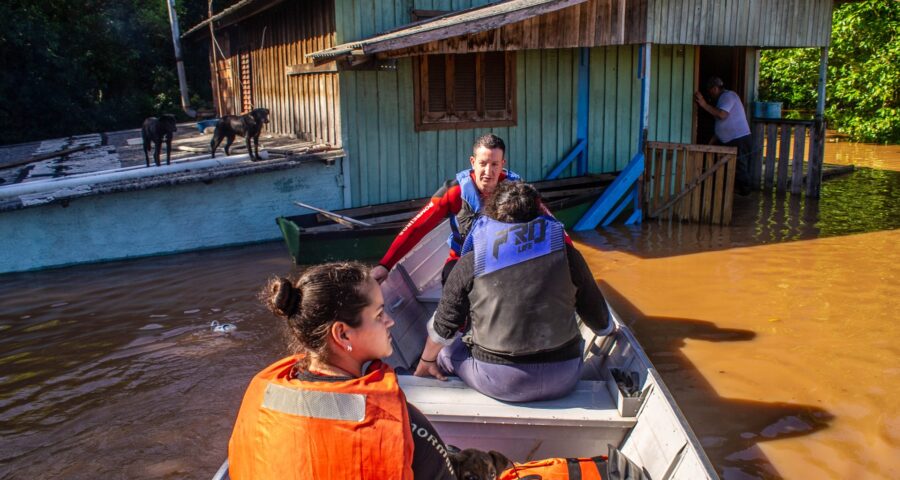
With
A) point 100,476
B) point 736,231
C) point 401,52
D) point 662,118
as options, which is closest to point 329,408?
point 100,476

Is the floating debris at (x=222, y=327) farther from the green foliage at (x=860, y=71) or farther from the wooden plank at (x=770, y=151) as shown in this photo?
the green foliage at (x=860, y=71)

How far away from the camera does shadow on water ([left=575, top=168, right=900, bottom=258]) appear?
32.0ft

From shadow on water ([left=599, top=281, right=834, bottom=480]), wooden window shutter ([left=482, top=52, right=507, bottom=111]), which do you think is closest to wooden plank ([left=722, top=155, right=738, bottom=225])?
wooden window shutter ([left=482, top=52, right=507, bottom=111])

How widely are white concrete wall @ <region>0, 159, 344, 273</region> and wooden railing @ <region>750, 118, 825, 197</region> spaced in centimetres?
751

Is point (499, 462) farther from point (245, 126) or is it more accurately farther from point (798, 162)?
point (798, 162)

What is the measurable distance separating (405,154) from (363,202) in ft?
3.05

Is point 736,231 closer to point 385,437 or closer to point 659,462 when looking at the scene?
point 659,462

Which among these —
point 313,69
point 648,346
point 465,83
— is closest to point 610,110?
point 465,83

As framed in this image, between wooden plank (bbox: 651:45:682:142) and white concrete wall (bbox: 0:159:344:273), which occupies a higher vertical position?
wooden plank (bbox: 651:45:682:142)

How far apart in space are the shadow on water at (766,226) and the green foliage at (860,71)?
24.5 feet

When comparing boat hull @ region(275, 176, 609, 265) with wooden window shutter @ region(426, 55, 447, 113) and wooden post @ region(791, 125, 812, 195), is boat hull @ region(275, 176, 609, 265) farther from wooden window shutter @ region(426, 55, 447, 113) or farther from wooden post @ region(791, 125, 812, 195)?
wooden post @ region(791, 125, 812, 195)

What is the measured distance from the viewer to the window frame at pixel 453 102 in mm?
10484

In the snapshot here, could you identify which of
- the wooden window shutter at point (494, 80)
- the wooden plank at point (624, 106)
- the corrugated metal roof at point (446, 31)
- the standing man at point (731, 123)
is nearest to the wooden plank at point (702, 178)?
the standing man at point (731, 123)

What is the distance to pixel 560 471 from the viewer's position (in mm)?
3029
